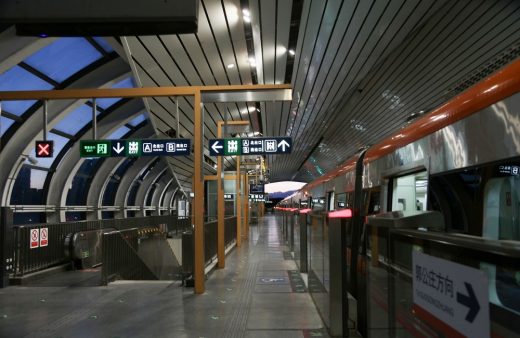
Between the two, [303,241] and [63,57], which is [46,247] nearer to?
[63,57]

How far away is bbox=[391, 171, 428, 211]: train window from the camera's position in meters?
4.55

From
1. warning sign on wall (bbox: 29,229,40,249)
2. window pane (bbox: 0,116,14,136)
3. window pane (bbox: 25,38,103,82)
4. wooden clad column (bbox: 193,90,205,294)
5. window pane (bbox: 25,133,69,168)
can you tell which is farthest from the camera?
window pane (bbox: 25,133,69,168)

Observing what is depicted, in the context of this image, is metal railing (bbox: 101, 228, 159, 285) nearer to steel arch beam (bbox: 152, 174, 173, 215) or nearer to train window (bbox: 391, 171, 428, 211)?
train window (bbox: 391, 171, 428, 211)

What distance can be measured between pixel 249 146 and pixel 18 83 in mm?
6620

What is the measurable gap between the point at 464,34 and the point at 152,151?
24.6 feet

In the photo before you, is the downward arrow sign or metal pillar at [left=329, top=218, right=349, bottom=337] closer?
the downward arrow sign

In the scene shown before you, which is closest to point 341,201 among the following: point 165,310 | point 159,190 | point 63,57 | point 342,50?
point 165,310

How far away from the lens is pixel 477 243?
4.95ft

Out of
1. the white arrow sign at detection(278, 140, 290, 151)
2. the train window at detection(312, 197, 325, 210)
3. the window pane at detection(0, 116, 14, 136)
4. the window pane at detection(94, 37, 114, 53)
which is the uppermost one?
the window pane at detection(94, 37, 114, 53)

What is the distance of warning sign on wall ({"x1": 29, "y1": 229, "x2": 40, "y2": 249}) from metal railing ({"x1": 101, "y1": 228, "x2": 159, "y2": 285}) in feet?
5.83

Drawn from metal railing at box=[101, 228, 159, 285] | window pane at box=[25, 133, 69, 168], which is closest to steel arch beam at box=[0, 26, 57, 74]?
metal railing at box=[101, 228, 159, 285]

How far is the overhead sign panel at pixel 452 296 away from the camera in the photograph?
4.91 feet

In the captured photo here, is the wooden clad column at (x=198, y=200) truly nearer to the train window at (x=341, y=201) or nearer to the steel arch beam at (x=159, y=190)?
the train window at (x=341, y=201)

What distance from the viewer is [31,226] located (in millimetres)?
9750
